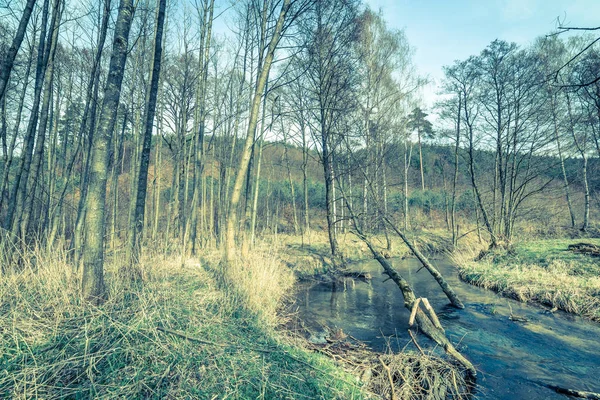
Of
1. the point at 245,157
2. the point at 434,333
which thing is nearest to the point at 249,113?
the point at 245,157

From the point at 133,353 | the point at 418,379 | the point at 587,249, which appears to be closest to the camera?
the point at 133,353

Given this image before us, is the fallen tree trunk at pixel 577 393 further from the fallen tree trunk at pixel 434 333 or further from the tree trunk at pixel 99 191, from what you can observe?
the tree trunk at pixel 99 191

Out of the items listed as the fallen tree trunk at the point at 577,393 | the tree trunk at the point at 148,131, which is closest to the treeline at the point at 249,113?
the tree trunk at the point at 148,131

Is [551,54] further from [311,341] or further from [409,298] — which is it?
[311,341]

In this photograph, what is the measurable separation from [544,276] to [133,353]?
1029 cm

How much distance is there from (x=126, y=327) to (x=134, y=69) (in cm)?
1038

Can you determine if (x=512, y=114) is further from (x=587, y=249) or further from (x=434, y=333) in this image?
(x=434, y=333)

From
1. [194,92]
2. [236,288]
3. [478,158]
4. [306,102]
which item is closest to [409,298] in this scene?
[236,288]

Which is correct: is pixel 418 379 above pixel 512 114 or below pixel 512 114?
below

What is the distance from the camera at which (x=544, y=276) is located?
28.0 feet

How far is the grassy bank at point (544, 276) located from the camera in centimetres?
705

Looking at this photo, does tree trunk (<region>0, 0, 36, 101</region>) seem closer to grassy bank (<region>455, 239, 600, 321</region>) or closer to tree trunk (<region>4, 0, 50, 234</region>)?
tree trunk (<region>4, 0, 50, 234</region>)

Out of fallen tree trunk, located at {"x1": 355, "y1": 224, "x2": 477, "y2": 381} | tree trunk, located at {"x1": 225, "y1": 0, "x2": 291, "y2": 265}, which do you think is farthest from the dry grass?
tree trunk, located at {"x1": 225, "y1": 0, "x2": 291, "y2": 265}

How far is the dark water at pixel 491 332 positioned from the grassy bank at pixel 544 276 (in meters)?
0.40
